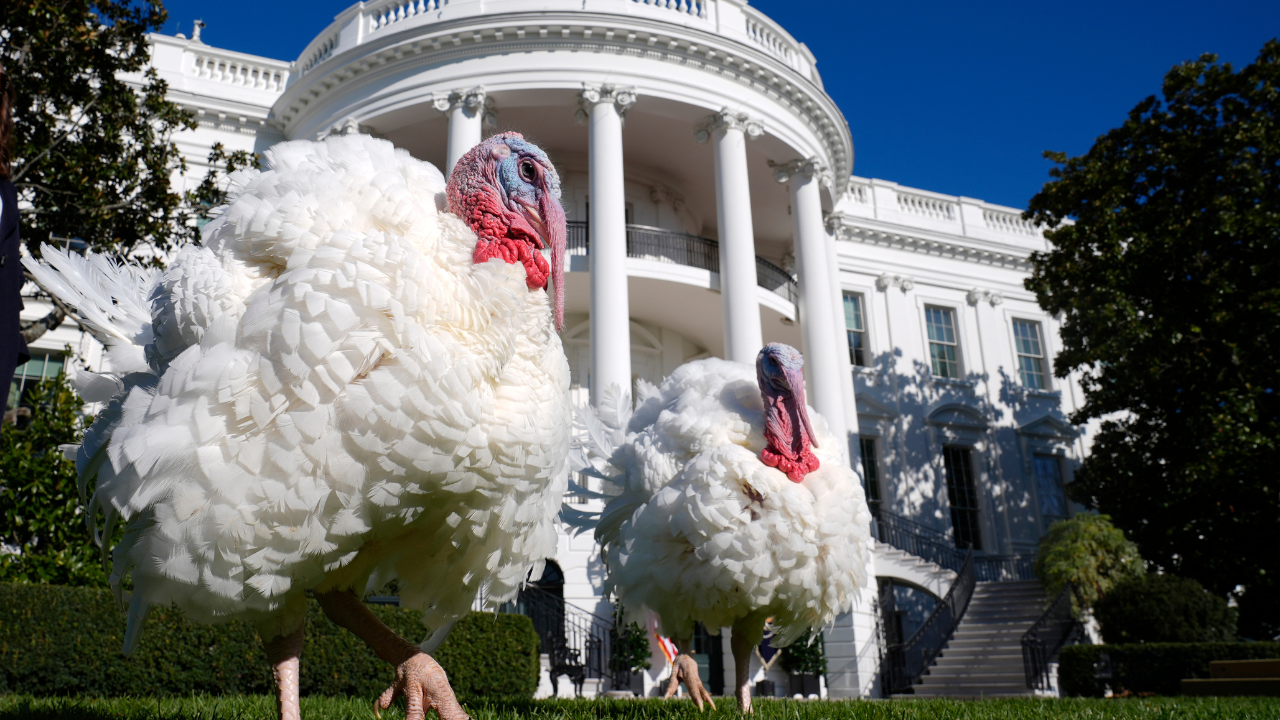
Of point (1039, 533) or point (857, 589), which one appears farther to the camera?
point (1039, 533)

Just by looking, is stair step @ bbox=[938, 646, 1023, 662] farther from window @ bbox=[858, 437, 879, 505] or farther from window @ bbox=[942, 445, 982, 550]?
window @ bbox=[942, 445, 982, 550]

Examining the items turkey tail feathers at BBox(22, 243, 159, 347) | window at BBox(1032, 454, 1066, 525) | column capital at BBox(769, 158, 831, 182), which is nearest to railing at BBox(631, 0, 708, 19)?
column capital at BBox(769, 158, 831, 182)

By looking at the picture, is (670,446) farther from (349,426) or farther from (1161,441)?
(1161,441)

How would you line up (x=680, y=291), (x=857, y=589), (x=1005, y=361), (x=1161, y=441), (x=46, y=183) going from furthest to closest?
(x=1005, y=361)
(x=680, y=291)
(x=1161, y=441)
(x=46, y=183)
(x=857, y=589)

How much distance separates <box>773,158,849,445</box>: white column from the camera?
687 inches

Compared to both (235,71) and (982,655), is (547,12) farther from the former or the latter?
(982,655)

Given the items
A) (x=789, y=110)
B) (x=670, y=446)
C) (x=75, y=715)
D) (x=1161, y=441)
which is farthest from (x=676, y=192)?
(x=75, y=715)

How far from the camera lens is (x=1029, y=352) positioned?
26.0m

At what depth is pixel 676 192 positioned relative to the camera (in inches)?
816

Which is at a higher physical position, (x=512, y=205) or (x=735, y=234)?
(x=735, y=234)

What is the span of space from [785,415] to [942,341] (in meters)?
20.9

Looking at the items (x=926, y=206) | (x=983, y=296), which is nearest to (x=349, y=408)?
(x=983, y=296)

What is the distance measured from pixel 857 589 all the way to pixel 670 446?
1619 mm

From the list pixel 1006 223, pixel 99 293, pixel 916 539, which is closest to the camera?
pixel 99 293
